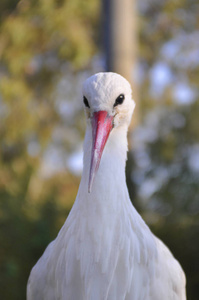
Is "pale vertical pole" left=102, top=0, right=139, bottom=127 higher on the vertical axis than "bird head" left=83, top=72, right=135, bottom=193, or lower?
higher

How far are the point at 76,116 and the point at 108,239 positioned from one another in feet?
32.5

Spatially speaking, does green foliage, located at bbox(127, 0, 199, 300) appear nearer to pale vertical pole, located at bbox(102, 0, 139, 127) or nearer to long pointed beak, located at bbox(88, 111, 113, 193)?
pale vertical pole, located at bbox(102, 0, 139, 127)

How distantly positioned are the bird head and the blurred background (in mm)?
2851

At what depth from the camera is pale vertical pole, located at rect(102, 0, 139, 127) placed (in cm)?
564

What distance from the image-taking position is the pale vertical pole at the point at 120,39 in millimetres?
5645

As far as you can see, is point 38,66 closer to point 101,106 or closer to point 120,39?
point 120,39

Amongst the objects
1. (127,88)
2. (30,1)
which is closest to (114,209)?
(127,88)

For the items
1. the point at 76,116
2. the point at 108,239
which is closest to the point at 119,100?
the point at 108,239

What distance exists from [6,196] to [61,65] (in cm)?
694

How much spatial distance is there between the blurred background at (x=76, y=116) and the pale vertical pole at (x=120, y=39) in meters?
0.01

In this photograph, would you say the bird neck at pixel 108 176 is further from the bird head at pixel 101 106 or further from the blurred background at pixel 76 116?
the blurred background at pixel 76 116

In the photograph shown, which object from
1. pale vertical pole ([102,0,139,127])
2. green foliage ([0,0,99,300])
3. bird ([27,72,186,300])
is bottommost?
bird ([27,72,186,300])

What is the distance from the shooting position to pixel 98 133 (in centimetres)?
198

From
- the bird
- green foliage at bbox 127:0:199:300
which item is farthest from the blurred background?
the bird
